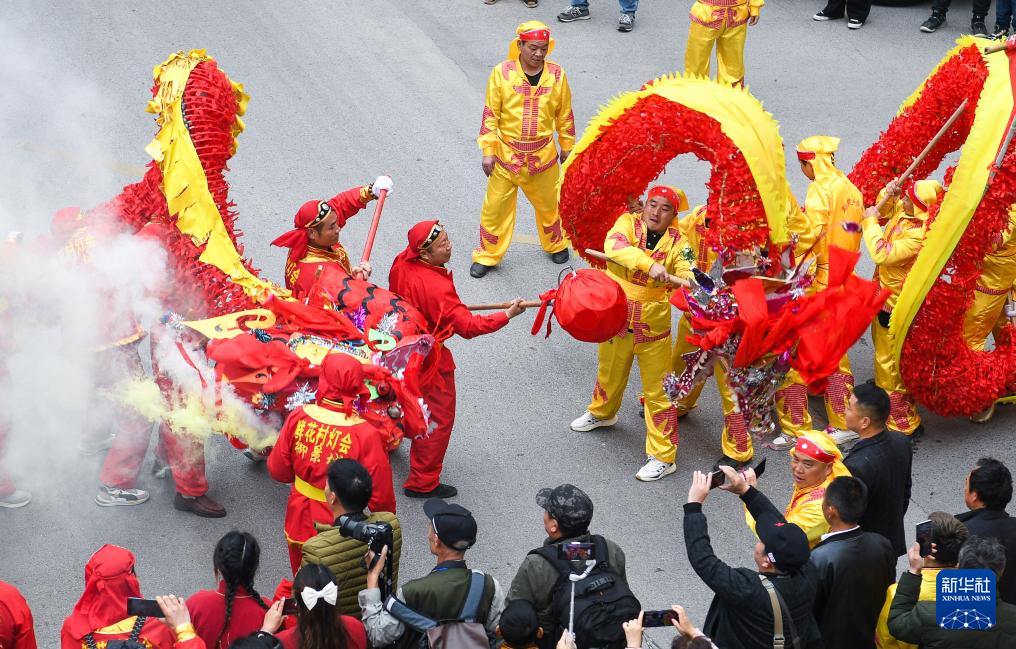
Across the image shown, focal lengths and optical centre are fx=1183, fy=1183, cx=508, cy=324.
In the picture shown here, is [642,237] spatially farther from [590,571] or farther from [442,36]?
[442,36]

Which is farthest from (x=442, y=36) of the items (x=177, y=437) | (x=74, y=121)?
(x=177, y=437)

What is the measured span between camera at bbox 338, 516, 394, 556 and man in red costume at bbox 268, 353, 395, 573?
0.66 meters

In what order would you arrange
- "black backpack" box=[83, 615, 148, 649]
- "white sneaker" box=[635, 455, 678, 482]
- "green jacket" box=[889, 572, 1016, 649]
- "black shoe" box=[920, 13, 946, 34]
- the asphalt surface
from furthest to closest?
"black shoe" box=[920, 13, 946, 34], "white sneaker" box=[635, 455, 678, 482], the asphalt surface, "green jacket" box=[889, 572, 1016, 649], "black backpack" box=[83, 615, 148, 649]

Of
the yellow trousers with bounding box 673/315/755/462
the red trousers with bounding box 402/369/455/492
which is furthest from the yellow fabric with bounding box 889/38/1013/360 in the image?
the red trousers with bounding box 402/369/455/492

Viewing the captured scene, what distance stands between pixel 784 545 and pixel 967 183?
3.09 meters

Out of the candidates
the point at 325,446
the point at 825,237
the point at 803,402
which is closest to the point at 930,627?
the point at 325,446

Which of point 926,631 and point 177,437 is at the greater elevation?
point 926,631

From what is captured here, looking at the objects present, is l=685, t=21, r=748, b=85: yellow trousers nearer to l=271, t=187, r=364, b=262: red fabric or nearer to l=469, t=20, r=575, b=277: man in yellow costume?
l=469, t=20, r=575, b=277: man in yellow costume

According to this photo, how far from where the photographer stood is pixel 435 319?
6.36 meters

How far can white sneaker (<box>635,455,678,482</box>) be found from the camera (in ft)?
22.4

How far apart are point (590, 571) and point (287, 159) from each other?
6352 mm

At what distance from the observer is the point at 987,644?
430 cm

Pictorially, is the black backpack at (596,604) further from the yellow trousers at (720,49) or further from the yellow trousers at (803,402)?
the yellow trousers at (720,49)

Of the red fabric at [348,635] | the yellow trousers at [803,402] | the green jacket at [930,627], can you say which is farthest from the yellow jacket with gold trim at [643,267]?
the red fabric at [348,635]
